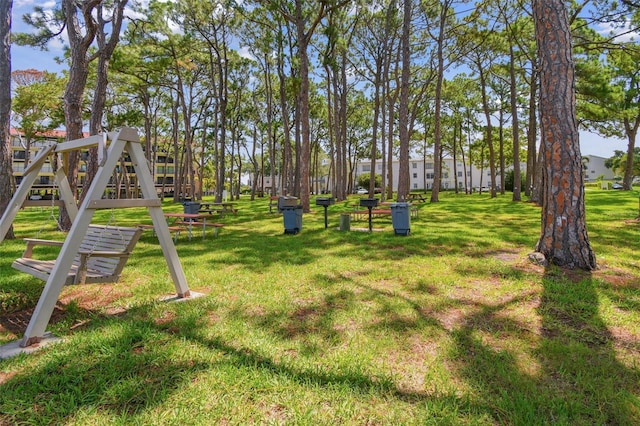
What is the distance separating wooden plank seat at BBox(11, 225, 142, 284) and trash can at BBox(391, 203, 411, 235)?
646cm

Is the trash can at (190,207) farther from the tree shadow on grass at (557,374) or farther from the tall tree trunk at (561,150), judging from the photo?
the tree shadow on grass at (557,374)

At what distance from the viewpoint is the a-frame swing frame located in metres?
2.89

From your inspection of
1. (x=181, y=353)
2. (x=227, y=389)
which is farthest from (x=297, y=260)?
(x=227, y=389)

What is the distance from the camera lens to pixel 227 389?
7.28 feet

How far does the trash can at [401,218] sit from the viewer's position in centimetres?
876

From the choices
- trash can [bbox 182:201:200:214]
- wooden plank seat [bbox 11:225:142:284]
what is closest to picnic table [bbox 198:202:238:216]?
trash can [bbox 182:201:200:214]

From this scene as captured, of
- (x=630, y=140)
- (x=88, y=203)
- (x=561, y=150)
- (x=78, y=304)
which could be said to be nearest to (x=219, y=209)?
(x=78, y=304)

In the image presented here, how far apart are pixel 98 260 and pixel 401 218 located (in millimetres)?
6819

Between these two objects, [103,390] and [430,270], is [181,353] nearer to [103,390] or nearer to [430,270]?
[103,390]

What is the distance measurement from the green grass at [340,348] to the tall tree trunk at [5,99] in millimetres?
3667

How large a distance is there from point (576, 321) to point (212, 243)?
708cm

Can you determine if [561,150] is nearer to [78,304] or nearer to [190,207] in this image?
[78,304]

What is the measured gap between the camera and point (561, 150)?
194 inches

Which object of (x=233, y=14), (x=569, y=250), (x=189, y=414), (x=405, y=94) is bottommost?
(x=189, y=414)
